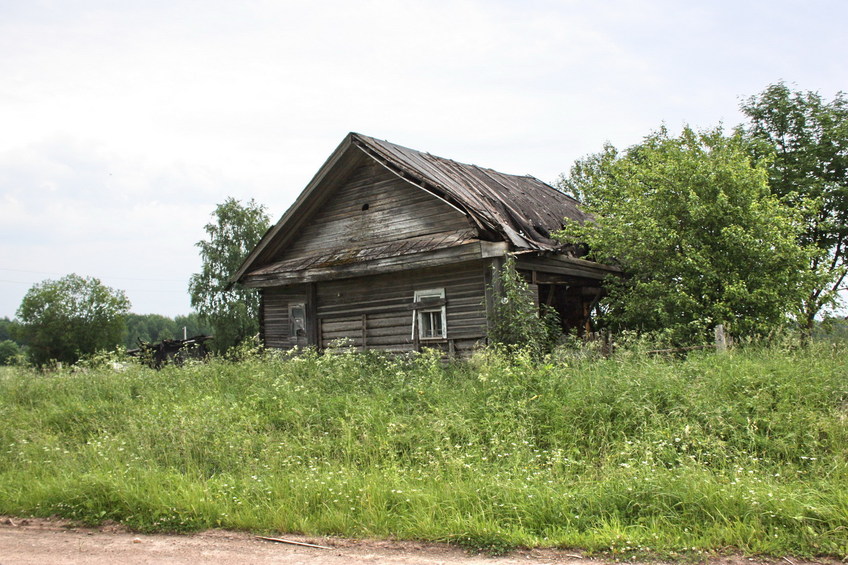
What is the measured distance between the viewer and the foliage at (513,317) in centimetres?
1078

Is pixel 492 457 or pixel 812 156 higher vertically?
pixel 812 156

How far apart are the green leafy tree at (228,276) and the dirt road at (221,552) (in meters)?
28.6

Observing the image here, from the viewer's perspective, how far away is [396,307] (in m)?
→ 13.5

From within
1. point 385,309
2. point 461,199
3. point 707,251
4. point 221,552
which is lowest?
point 221,552

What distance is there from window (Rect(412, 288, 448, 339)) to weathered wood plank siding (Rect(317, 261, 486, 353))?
0.11m

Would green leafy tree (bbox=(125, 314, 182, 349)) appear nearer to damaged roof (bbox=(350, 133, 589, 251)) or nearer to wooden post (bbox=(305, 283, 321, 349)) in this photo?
wooden post (bbox=(305, 283, 321, 349))

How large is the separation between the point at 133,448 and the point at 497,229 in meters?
6.93

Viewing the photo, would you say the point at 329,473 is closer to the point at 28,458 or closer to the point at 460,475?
the point at 460,475

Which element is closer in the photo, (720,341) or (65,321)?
(720,341)

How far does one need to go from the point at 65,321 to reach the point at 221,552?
2143 inches

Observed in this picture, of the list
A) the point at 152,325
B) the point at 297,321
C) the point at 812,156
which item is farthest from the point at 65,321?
the point at 152,325

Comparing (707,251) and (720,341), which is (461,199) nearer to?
(707,251)

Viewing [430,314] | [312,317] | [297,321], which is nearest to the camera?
[430,314]

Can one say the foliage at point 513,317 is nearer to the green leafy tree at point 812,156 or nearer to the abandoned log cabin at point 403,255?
the abandoned log cabin at point 403,255
